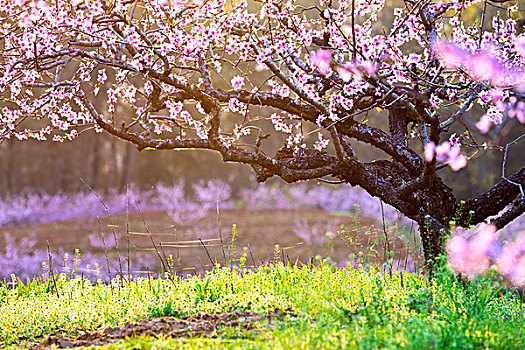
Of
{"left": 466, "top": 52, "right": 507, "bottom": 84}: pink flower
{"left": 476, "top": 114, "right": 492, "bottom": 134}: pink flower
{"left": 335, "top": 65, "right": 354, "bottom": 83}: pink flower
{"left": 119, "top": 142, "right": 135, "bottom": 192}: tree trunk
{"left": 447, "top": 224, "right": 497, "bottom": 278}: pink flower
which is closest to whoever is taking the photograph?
{"left": 335, "top": 65, "right": 354, "bottom": 83}: pink flower

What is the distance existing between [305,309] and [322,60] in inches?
119

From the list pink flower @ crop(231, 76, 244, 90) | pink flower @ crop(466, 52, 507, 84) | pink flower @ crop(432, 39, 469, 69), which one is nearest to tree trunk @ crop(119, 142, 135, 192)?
pink flower @ crop(231, 76, 244, 90)

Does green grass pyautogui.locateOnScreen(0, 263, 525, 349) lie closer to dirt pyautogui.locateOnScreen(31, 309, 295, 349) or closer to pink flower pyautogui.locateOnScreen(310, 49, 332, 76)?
dirt pyautogui.locateOnScreen(31, 309, 295, 349)

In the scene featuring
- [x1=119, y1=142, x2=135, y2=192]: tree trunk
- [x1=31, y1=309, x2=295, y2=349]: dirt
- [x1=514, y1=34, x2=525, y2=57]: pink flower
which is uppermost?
[x1=514, y1=34, x2=525, y2=57]: pink flower

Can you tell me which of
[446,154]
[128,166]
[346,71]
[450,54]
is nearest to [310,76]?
[346,71]

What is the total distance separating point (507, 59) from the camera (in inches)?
229

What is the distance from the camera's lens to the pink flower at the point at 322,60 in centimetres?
589

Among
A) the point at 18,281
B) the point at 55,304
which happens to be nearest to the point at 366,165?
the point at 55,304

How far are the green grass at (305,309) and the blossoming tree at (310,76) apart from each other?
1152mm

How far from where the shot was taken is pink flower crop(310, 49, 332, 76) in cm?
589

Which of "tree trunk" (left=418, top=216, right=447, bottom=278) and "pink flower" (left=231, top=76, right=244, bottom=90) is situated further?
"pink flower" (left=231, top=76, right=244, bottom=90)

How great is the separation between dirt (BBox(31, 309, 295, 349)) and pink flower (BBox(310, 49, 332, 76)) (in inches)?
112

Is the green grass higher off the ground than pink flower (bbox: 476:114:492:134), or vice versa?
pink flower (bbox: 476:114:492:134)

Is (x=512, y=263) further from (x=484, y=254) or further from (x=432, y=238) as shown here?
(x=432, y=238)
